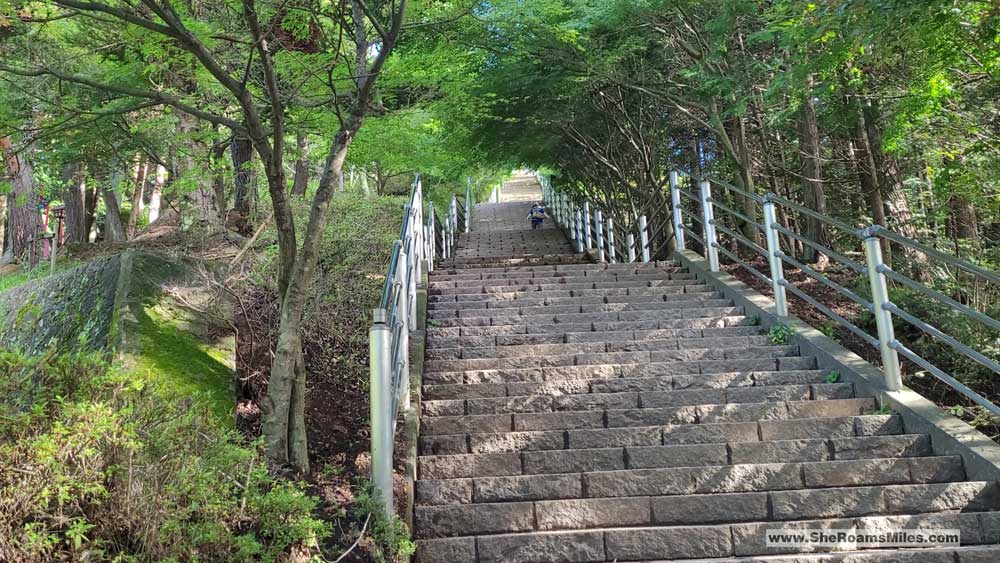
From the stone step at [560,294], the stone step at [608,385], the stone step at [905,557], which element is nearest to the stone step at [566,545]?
the stone step at [905,557]

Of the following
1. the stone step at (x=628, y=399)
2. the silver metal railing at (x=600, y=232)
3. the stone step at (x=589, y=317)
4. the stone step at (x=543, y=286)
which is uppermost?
the silver metal railing at (x=600, y=232)

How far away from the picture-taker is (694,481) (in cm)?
354

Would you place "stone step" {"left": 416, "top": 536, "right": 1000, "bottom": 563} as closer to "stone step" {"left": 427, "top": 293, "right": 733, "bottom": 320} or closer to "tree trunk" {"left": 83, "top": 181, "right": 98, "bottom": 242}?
"stone step" {"left": 427, "top": 293, "right": 733, "bottom": 320}

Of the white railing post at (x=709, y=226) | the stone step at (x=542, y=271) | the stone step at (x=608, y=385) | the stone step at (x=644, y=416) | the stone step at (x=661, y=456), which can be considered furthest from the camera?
the stone step at (x=542, y=271)

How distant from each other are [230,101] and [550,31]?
3.69 metres

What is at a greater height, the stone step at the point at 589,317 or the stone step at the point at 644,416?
the stone step at the point at 589,317

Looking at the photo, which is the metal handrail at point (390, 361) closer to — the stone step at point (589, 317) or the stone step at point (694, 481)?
the stone step at point (589, 317)

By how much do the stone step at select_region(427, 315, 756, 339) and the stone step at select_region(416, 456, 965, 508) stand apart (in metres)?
2.14

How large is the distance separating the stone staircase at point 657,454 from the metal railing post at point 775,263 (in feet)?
1.07

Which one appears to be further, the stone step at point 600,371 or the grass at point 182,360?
the stone step at point 600,371

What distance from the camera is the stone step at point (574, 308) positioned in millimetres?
6156

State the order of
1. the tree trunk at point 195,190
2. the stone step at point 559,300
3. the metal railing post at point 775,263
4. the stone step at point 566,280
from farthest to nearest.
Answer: the tree trunk at point 195,190 < the stone step at point 566,280 < the stone step at point 559,300 < the metal railing post at point 775,263

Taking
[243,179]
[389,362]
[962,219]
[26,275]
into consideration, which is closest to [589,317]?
[389,362]

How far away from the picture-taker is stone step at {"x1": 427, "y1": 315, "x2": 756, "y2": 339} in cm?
565
